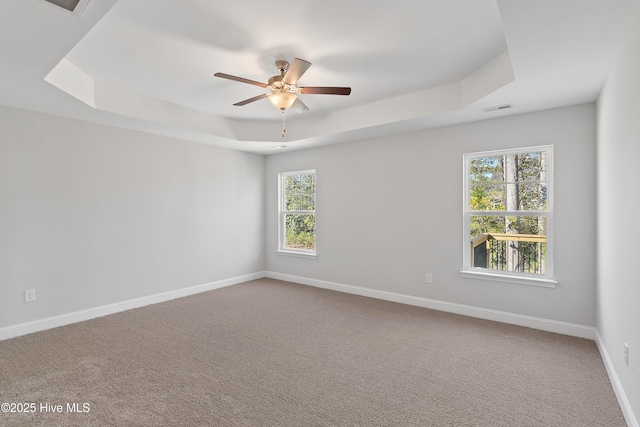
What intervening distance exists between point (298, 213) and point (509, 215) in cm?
340

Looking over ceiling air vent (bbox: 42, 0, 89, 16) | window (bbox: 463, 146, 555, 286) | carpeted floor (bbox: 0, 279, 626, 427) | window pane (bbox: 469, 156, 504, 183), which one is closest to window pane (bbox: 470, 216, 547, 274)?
window (bbox: 463, 146, 555, 286)

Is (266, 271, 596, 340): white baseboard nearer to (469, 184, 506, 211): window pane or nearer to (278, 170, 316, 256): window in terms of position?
(278, 170, 316, 256): window

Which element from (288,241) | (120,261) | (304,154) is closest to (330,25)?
(304,154)

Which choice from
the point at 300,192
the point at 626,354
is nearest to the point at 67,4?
the point at 626,354

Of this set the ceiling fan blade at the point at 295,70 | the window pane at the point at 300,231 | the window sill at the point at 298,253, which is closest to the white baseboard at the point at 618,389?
the ceiling fan blade at the point at 295,70

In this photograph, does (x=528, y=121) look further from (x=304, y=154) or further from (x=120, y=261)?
(x=120, y=261)

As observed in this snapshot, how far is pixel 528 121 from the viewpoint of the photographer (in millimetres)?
3631

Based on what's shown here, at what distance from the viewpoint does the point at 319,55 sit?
2883 mm

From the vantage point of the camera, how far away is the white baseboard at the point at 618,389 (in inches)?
75.8

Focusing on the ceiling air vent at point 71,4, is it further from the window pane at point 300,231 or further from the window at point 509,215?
the window pane at point 300,231

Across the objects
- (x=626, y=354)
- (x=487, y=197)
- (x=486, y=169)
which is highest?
(x=486, y=169)

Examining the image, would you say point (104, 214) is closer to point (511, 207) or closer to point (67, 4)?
point (67, 4)

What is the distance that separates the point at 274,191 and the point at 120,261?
2.83 metres

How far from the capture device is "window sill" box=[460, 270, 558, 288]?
3.51m
